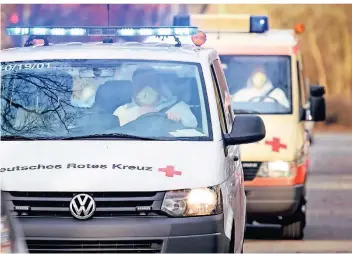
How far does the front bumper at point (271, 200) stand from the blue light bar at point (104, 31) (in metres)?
4.23

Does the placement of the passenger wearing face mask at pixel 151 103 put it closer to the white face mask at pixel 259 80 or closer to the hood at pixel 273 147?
the hood at pixel 273 147

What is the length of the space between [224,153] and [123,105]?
0.74 metres

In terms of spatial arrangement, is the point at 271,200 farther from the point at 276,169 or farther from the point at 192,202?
the point at 192,202

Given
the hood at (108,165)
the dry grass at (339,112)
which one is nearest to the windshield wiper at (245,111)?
the hood at (108,165)

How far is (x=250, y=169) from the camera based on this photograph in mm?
13211

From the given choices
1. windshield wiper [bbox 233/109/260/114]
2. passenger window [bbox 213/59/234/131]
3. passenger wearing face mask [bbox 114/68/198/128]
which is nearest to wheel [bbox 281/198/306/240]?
windshield wiper [bbox 233/109/260/114]

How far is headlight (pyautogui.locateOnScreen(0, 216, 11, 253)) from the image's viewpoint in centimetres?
709

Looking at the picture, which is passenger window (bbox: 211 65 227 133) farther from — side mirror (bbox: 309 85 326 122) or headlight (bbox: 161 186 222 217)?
side mirror (bbox: 309 85 326 122)

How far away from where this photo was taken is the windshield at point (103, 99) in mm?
8164

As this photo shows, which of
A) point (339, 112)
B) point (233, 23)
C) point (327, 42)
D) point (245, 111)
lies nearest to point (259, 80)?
point (245, 111)

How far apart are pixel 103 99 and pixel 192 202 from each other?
1141mm

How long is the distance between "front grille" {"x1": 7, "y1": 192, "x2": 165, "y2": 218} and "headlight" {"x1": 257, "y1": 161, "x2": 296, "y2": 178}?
580 centimetres

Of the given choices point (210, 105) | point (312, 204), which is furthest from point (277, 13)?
point (210, 105)

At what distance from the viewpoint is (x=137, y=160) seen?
25.2 feet
